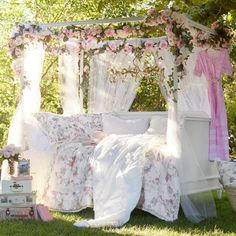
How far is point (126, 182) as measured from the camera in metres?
5.10

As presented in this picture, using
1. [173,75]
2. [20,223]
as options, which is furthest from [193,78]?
[20,223]

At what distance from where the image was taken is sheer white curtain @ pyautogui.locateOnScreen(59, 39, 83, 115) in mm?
7309

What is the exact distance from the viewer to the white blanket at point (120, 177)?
4973 mm

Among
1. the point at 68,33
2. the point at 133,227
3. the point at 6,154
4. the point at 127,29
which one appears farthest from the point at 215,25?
the point at 6,154

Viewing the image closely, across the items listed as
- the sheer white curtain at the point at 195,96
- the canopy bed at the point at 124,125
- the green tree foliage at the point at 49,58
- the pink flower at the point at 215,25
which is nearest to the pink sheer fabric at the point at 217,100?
the canopy bed at the point at 124,125

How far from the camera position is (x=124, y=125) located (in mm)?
6770

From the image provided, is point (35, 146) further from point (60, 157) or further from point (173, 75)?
point (173, 75)

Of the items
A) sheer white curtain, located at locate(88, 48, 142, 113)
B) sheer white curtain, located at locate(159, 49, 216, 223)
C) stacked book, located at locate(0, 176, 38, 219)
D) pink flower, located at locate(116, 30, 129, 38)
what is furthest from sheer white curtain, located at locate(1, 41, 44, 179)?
sheer white curtain, located at locate(159, 49, 216, 223)

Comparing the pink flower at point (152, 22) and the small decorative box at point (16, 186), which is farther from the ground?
the pink flower at point (152, 22)

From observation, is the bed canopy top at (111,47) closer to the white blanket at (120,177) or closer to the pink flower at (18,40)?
the pink flower at (18,40)

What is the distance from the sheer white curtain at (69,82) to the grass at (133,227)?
2.23m

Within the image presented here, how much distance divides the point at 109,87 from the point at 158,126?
1.25 meters

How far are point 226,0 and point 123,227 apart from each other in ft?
8.95

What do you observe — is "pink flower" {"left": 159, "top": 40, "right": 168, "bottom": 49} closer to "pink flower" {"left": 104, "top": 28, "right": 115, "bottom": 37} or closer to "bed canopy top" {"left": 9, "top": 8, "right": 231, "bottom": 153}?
"bed canopy top" {"left": 9, "top": 8, "right": 231, "bottom": 153}
